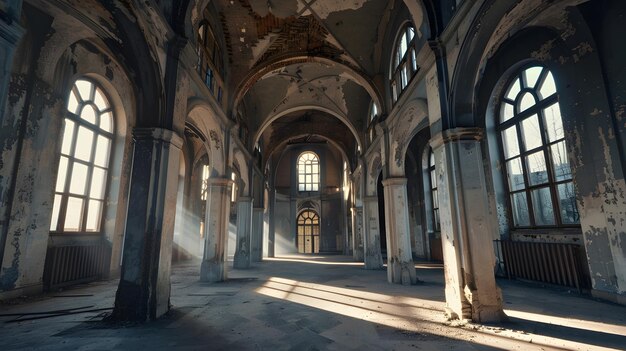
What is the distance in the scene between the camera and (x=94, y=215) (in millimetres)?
8711

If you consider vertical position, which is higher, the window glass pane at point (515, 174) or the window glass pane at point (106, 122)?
the window glass pane at point (106, 122)

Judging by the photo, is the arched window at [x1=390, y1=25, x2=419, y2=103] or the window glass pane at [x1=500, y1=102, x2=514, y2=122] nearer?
the arched window at [x1=390, y1=25, x2=419, y2=103]

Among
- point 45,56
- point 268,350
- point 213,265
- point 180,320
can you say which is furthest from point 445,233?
point 45,56

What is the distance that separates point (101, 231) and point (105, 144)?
2759mm

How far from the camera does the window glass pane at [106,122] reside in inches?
350

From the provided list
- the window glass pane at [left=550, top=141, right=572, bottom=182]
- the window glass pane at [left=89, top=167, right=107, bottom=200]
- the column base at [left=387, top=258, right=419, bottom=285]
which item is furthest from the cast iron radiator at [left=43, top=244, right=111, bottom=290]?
the window glass pane at [left=550, top=141, right=572, bottom=182]

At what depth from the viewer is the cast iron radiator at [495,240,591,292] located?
20.3 ft

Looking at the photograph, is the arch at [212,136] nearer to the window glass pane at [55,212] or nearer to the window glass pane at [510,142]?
the window glass pane at [55,212]

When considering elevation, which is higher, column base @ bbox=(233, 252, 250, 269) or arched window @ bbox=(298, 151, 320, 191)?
arched window @ bbox=(298, 151, 320, 191)

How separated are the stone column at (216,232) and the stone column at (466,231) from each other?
20.5ft

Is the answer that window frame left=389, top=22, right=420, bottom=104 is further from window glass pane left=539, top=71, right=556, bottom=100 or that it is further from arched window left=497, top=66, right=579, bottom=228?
window glass pane left=539, top=71, right=556, bottom=100

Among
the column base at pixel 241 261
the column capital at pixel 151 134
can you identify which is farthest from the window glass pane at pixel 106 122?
the column base at pixel 241 261

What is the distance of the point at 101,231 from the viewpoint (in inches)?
348

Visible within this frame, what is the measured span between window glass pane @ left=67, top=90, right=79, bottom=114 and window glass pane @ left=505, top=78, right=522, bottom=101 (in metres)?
12.3
